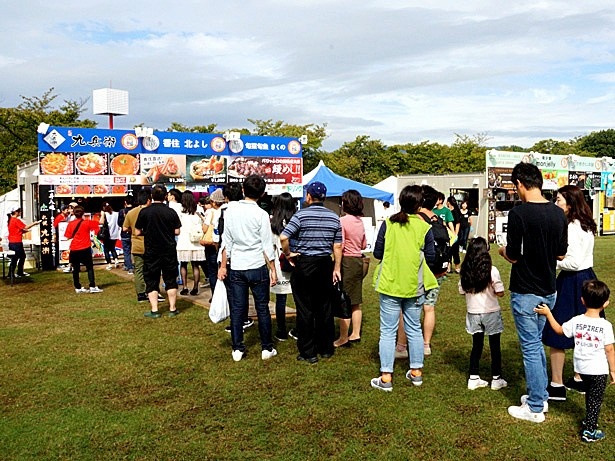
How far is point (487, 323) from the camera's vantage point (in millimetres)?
4617

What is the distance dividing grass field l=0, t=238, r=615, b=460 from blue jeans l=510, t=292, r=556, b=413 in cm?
30

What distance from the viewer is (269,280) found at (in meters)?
5.59

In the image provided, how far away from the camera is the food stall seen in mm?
13117

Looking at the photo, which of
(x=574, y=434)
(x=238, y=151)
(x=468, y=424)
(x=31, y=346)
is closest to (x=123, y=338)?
(x=31, y=346)

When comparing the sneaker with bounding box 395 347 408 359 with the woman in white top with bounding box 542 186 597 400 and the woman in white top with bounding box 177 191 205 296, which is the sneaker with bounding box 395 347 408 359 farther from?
the woman in white top with bounding box 177 191 205 296

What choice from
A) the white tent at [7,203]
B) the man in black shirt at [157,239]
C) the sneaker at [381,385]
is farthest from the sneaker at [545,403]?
the white tent at [7,203]

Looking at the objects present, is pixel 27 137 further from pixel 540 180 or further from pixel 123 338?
pixel 540 180

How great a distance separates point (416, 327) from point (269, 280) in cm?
156

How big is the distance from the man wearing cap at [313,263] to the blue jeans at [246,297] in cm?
29

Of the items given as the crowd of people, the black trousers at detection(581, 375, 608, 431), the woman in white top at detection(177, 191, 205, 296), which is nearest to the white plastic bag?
the crowd of people

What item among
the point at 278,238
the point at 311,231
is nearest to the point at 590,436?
the point at 311,231

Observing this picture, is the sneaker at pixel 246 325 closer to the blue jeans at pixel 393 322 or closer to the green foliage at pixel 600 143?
the blue jeans at pixel 393 322

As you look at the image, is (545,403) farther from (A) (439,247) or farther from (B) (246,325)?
(B) (246,325)

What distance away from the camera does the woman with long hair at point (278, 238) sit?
6016 millimetres
